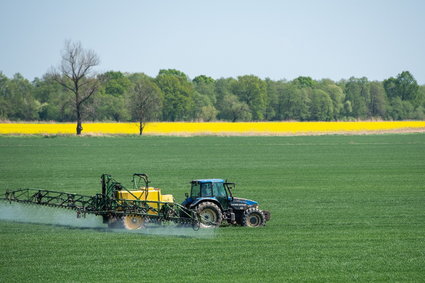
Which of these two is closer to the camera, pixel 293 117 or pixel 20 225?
pixel 20 225

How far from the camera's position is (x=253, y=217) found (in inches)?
833

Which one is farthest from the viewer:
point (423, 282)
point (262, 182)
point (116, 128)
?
point (116, 128)

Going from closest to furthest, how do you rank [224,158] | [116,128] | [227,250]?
→ 1. [227,250]
2. [224,158]
3. [116,128]

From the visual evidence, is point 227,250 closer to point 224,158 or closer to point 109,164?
point 109,164

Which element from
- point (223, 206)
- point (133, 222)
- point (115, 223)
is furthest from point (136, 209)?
point (223, 206)

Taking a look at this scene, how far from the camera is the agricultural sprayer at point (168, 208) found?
1992cm

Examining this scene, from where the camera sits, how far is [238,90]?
160000 mm

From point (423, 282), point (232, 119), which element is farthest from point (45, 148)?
point (232, 119)

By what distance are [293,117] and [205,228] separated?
143 metres

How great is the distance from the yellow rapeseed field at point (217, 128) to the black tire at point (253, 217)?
272 ft

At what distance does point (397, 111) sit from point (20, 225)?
150074 mm

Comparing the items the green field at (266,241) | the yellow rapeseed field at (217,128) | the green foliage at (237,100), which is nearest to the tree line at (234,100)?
the green foliage at (237,100)

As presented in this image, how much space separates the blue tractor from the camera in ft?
67.8

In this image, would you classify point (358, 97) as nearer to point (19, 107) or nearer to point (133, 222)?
point (19, 107)
